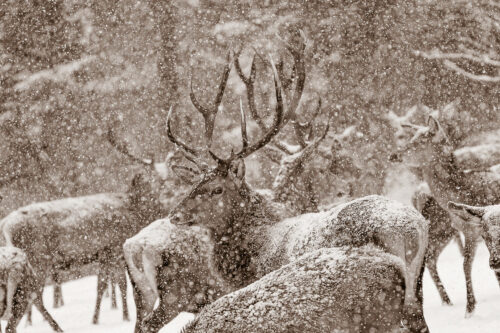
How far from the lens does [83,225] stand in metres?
9.15

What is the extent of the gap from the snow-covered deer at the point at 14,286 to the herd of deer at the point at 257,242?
0.04 ft

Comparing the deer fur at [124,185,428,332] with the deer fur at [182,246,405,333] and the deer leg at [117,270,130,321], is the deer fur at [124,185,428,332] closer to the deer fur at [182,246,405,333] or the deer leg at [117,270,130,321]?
the deer fur at [182,246,405,333]

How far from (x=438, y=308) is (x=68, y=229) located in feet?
16.7

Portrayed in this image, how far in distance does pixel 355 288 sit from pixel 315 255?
0.69ft

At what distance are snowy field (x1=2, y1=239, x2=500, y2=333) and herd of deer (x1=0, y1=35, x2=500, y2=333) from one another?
310 millimetres

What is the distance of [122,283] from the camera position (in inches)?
343

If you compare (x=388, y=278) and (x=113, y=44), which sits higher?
(x=388, y=278)

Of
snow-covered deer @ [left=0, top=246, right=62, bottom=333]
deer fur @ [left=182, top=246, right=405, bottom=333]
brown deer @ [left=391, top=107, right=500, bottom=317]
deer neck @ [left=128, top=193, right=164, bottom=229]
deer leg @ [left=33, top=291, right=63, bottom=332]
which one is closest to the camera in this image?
deer fur @ [left=182, top=246, right=405, bottom=333]

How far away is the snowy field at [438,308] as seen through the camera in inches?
218

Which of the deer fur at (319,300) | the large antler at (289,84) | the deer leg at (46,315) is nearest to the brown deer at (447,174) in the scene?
the large antler at (289,84)

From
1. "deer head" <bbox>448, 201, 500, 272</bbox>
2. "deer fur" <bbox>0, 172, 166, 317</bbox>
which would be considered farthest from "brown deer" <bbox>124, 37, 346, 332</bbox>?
"deer fur" <bbox>0, 172, 166, 317</bbox>

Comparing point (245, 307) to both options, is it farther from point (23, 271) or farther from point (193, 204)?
point (23, 271)

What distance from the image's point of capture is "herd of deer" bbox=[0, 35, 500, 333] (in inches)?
95.0

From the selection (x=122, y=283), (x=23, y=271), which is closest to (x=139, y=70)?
(x=122, y=283)
